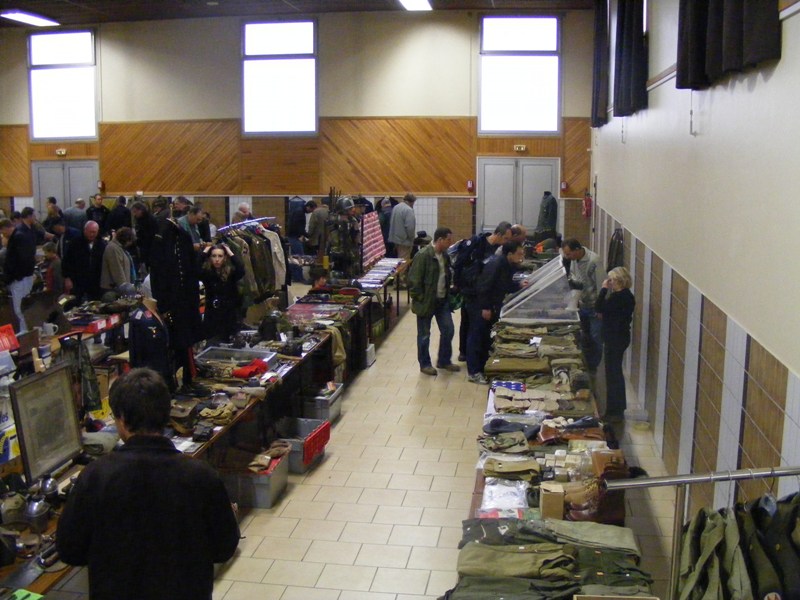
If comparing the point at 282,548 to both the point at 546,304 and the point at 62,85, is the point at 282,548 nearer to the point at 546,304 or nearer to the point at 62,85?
the point at 546,304

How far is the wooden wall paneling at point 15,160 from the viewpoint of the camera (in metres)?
19.8

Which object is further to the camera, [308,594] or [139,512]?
[308,594]

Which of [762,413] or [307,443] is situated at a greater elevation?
[762,413]

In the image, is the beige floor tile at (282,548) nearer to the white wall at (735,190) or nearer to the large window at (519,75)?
the white wall at (735,190)

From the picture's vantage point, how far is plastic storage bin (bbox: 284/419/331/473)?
7.10 m

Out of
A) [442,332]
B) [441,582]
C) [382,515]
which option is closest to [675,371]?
[382,515]

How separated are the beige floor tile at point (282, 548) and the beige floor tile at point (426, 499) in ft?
3.17

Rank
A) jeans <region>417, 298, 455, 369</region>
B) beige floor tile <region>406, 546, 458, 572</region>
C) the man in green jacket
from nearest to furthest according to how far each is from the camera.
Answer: beige floor tile <region>406, 546, 458, 572</region>, the man in green jacket, jeans <region>417, 298, 455, 369</region>

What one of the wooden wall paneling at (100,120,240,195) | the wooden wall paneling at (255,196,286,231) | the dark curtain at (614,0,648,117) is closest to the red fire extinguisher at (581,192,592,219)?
the wooden wall paneling at (255,196,286,231)

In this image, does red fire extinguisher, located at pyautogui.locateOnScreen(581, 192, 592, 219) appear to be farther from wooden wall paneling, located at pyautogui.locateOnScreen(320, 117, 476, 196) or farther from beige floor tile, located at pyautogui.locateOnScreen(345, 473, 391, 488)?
beige floor tile, located at pyautogui.locateOnScreen(345, 473, 391, 488)

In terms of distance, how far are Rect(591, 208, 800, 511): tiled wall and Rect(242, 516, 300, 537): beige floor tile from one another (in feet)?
8.90

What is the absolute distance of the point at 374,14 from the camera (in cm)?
1795

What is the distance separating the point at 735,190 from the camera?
16.6 ft

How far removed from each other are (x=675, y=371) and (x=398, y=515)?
2.36 meters
